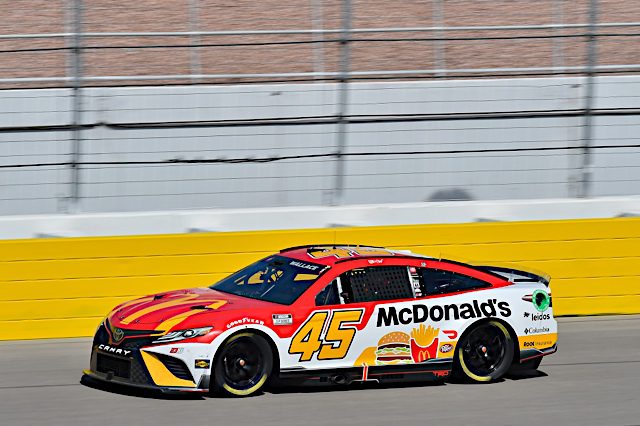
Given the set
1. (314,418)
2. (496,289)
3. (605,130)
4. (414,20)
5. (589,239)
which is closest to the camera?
(314,418)

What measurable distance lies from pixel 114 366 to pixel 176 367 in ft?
1.92

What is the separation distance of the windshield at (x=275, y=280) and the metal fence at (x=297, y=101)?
311 centimetres

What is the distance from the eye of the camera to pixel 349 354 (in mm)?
8547

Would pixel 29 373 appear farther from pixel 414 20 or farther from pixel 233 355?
pixel 414 20

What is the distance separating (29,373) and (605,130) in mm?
9387

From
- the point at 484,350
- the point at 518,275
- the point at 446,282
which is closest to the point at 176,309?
the point at 446,282

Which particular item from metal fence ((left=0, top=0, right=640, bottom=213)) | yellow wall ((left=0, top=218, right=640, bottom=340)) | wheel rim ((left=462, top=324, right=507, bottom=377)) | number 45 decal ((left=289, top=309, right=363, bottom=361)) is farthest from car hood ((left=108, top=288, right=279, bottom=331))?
metal fence ((left=0, top=0, right=640, bottom=213))

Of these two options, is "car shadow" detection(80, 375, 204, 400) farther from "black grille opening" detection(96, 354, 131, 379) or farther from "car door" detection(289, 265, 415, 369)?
"car door" detection(289, 265, 415, 369)

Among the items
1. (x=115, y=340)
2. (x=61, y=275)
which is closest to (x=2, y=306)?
(x=61, y=275)

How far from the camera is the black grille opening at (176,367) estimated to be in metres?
7.93

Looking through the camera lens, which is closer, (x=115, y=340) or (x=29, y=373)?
(x=115, y=340)

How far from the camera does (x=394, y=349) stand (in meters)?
8.73

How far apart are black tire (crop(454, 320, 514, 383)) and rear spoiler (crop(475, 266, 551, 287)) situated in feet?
2.04

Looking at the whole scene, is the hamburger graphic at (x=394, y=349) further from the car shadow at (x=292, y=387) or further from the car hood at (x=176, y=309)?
the car hood at (x=176, y=309)
